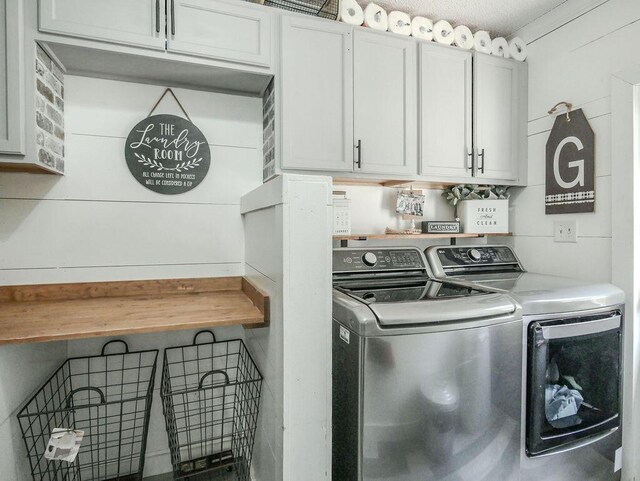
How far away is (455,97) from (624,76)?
0.80m

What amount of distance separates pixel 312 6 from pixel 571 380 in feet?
7.28

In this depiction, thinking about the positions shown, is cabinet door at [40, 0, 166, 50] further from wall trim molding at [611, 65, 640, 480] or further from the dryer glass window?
wall trim molding at [611, 65, 640, 480]

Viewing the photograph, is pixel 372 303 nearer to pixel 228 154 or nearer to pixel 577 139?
pixel 228 154

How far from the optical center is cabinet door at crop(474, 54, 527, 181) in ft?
6.91

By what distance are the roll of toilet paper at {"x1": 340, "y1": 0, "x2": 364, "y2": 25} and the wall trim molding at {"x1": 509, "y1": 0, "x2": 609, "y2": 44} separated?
118 cm

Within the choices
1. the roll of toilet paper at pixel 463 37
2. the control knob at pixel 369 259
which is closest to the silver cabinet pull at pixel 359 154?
the control knob at pixel 369 259

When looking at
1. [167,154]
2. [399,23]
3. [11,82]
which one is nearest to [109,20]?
[11,82]

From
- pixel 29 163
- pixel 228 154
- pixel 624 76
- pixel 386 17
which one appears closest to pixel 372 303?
pixel 228 154

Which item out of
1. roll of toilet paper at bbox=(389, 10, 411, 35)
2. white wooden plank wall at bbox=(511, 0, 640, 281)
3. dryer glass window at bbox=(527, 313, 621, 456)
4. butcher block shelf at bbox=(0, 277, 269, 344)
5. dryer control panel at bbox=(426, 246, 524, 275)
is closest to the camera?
butcher block shelf at bbox=(0, 277, 269, 344)

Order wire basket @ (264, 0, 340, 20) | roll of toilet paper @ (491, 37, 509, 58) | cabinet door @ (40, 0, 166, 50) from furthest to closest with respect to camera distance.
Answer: roll of toilet paper @ (491, 37, 509, 58) < wire basket @ (264, 0, 340, 20) < cabinet door @ (40, 0, 166, 50)

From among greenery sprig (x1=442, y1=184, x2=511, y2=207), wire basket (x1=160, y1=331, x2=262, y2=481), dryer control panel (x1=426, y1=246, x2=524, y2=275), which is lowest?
wire basket (x1=160, y1=331, x2=262, y2=481)

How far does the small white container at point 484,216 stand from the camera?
2.24 m

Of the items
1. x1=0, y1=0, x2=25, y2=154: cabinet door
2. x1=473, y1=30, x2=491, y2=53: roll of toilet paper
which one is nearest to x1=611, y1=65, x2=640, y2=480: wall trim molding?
x1=473, y1=30, x2=491, y2=53: roll of toilet paper

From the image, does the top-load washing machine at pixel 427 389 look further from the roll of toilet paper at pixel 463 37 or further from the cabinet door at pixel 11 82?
the roll of toilet paper at pixel 463 37
